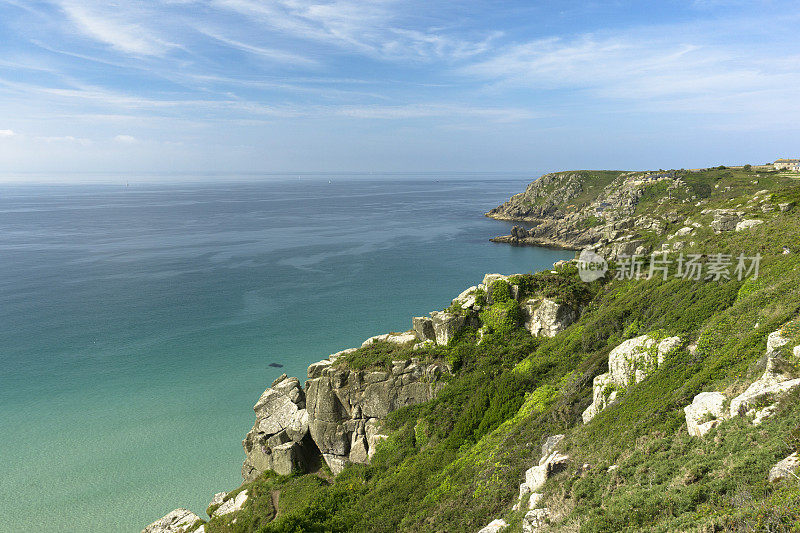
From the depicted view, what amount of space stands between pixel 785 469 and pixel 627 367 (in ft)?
32.3

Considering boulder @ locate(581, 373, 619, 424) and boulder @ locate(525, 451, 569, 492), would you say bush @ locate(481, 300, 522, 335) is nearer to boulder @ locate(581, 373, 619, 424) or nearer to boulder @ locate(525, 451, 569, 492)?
boulder @ locate(581, 373, 619, 424)

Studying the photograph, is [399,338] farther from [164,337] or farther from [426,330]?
[164,337]

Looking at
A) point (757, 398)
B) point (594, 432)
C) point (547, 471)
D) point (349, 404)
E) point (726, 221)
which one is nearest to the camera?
point (757, 398)

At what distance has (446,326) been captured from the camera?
28.5 meters

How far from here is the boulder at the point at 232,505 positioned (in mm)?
24672

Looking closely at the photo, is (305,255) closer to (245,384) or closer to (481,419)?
(245,384)

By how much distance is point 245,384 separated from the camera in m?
43.0

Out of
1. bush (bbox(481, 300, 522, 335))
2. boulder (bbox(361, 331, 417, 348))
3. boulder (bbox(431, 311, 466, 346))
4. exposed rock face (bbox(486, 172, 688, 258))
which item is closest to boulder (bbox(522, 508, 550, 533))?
boulder (bbox(431, 311, 466, 346))

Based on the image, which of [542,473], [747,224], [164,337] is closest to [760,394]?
[542,473]

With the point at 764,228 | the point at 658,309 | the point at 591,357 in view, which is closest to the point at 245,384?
the point at 591,357

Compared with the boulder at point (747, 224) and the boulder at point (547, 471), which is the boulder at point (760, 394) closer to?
the boulder at point (547, 471)

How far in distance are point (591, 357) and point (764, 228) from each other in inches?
706

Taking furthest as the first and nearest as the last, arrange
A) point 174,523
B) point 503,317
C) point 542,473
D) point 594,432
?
point 503,317, point 174,523, point 594,432, point 542,473

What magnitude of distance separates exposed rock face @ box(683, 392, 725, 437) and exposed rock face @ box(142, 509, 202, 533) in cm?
2585
